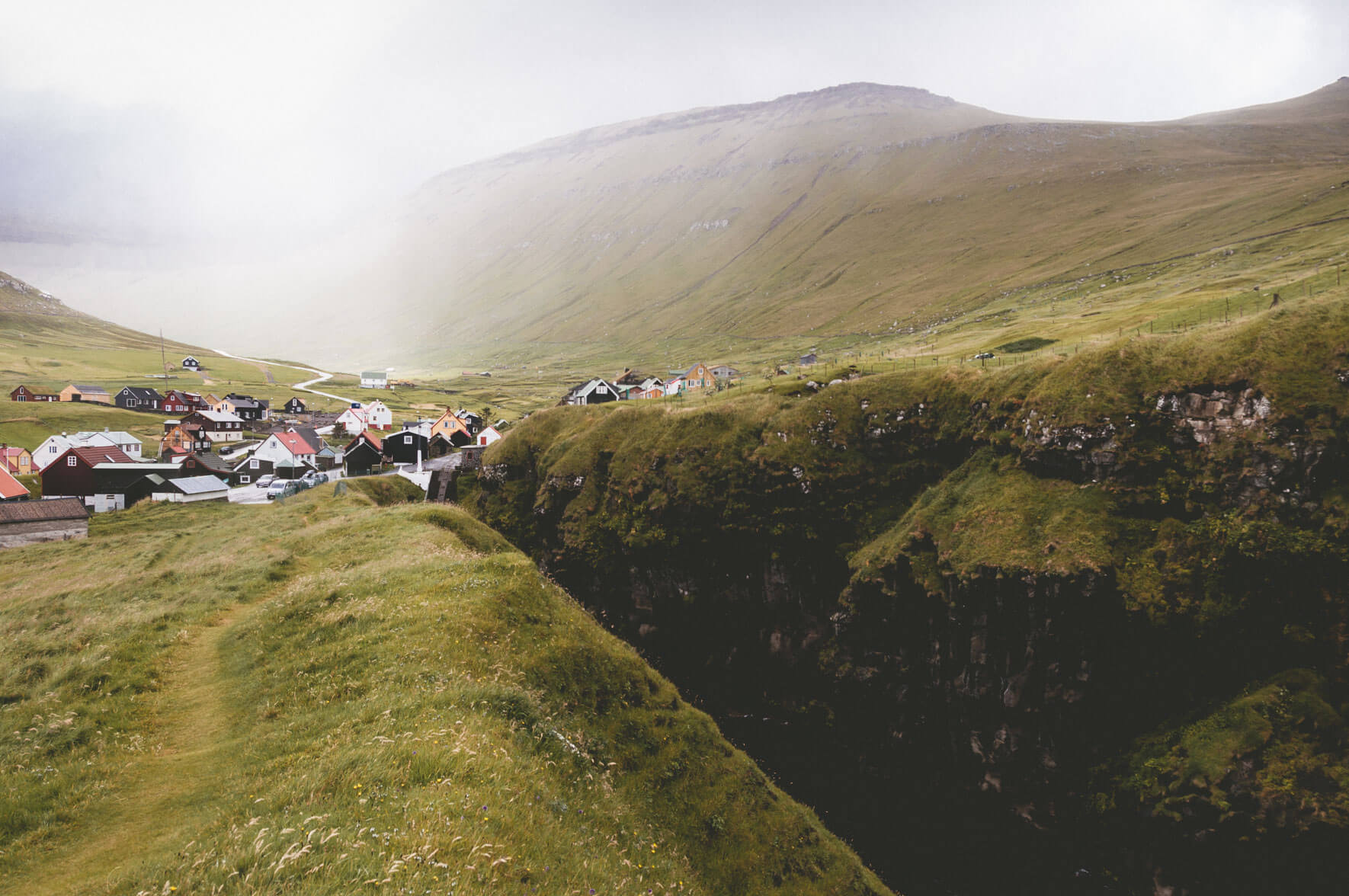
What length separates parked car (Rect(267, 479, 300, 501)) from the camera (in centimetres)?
7544

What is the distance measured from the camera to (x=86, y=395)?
5571 inches

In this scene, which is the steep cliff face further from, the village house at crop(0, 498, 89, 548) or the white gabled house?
the white gabled house

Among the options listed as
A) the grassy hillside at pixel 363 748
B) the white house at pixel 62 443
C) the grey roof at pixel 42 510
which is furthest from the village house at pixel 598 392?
the grassy hillside at pixel 363 748

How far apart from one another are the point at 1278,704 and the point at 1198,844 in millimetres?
7111

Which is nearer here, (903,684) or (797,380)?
(903,684)

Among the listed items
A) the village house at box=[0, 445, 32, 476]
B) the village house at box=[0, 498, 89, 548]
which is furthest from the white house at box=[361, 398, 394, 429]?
the village house at box=[0, 498, 89, 548]

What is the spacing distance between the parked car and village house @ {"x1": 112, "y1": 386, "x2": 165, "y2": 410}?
100m

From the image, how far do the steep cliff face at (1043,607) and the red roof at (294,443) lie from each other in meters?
70.7

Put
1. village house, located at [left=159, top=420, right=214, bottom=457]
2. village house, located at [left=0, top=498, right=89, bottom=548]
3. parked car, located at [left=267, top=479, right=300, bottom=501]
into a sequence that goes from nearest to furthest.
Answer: village house, located at [left=0, top=498, right=89, bottom=548]
parked car, located at [left=267, top=479, right=300, bottom=501]
village house, located at [left=159, top=420, right=214, bottom=457]

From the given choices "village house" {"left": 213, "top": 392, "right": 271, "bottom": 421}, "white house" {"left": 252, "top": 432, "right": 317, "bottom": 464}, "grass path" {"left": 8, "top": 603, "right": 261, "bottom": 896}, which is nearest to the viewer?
"grass path" {"left": 8, "top": 603, "right": 261, "bottom": 896}

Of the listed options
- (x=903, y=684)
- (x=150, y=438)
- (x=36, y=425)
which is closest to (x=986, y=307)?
(x=903, y=684)

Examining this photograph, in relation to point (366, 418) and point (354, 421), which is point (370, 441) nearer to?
point (354, 421)

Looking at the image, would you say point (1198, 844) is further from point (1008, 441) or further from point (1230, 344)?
point (1230, 344)

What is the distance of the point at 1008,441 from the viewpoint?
1596 inches
